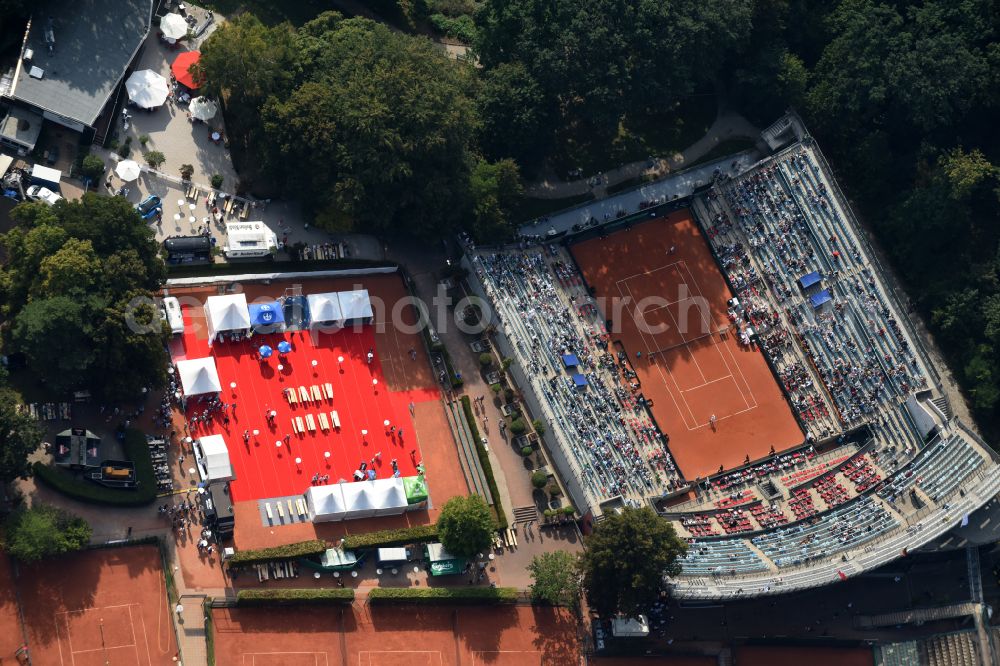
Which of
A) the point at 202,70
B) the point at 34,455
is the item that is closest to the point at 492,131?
the point at 202,70

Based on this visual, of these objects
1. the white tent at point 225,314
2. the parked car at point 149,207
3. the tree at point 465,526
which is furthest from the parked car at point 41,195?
the tree at point 465,526

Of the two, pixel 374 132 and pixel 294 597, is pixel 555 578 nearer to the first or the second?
pixel 294 597

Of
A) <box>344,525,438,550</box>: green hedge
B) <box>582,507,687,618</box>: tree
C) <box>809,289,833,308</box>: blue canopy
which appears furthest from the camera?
<box>809,289,833,308</box>: blue canopy

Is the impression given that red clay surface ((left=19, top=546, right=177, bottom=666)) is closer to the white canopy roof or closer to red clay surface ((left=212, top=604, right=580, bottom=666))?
red clay surface ((left=212, top=604, right=580, bottom=666))

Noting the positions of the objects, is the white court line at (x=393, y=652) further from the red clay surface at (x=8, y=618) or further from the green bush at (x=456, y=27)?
the green bush at (x=456, y=27)

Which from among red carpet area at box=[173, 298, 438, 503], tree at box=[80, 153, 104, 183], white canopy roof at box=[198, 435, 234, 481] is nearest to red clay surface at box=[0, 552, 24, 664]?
white canopy roof at box=[198, 435, 234, 481]
